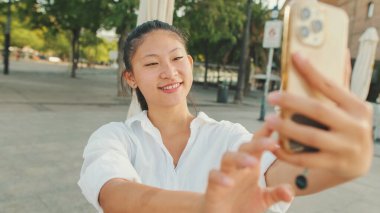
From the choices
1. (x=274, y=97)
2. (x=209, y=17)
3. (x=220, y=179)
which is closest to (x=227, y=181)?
(x=220, y=179)

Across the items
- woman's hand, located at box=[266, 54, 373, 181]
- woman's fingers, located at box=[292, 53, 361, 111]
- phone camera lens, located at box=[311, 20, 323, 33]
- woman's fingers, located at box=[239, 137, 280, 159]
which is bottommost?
woman's fingers, located at box=[239, 137, 280, 159]

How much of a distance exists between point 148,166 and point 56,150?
4.12 m

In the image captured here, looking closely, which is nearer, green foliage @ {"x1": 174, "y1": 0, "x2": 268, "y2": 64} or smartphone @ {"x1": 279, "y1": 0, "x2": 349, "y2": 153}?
smartphone @ {"x1": 279, "y1": 0, "x2": 349, "y2": 153}

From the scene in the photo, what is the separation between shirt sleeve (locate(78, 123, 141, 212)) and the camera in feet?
3.91

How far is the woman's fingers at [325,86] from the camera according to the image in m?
0.65

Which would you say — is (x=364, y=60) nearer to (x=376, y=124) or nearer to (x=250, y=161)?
(x=376, y=124)

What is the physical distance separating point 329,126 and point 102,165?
2.72 ft

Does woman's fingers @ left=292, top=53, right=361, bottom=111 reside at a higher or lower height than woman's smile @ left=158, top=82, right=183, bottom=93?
higher

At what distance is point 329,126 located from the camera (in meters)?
0.65

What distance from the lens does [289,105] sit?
0.63 m

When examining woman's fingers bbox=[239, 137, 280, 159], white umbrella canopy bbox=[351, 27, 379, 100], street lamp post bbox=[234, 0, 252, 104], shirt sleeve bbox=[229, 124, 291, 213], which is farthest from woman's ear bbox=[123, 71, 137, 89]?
street lamp post bbox=[234, 0, 252, 104]

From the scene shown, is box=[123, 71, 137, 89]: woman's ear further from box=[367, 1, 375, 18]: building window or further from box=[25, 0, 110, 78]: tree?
box=[25, 0, 110, 78]: tree

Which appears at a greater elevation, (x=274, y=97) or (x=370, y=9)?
(x=370, y=9)

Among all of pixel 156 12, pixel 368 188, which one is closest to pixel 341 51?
pixel 156 12
